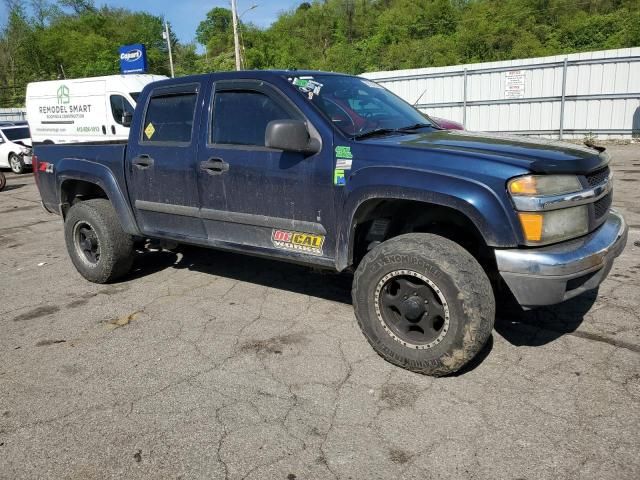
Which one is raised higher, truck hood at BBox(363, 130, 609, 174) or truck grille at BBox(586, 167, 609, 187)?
truck hood at BBox(363, 130, 609, 174)

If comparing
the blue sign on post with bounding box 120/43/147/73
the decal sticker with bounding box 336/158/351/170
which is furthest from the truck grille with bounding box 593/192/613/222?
the blue sign on post with bounding box 120/43/147/73

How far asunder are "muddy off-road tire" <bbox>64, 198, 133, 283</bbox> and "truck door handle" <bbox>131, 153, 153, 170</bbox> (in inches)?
27.0

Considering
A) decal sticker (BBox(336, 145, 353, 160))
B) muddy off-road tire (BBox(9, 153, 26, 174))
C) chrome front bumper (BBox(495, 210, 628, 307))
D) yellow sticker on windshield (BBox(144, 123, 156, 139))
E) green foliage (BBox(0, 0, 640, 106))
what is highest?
green foliage (BBox(0, 0, 640, 106))

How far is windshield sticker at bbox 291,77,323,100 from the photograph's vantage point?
371cm

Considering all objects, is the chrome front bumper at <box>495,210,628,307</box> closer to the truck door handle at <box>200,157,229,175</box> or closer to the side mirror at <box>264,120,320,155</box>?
the side mirror at <box>264,120,320,155</box>

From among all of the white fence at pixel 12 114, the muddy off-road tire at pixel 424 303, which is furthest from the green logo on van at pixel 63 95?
the white fence at pixel 12 114

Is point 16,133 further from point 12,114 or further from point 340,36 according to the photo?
point 340,36

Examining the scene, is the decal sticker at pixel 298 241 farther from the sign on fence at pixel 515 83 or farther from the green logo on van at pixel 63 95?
the sign on fence at pixel 515 83

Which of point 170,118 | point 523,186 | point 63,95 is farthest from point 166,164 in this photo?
point 63,95

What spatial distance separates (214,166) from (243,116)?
428mm

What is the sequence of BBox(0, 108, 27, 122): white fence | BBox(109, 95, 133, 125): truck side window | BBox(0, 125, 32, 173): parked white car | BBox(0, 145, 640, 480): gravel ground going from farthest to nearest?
BBox(0, 108, 27, 122): white fence, BBox(0, 125, 32, 173): parked white car, BBox(109, 95, 133, 125): truck side window, BBox(0, 145, 640, 480): gravel ground

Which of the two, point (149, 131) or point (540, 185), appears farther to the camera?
point (149, 131)

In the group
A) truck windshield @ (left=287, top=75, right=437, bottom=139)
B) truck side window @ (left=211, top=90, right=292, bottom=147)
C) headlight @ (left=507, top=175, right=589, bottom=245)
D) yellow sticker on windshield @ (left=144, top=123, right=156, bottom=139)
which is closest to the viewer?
headlight @ (left=507, top=175, right=589, bottom=245)

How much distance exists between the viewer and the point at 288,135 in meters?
3.32
